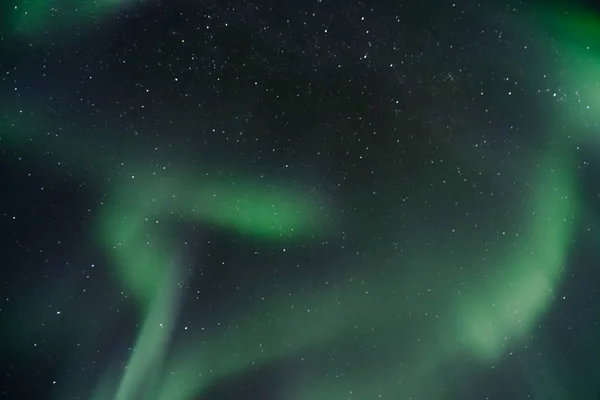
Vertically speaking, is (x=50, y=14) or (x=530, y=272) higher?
(x=50, y=14)

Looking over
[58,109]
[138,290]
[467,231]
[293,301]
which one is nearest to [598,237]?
[467,231]

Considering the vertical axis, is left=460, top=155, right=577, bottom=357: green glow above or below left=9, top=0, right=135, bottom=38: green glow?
below

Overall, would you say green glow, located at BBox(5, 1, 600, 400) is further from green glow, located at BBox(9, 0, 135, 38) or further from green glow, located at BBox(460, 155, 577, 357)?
green glow, located at BBox(9, 0, 135, 38)

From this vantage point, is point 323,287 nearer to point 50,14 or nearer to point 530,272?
point 530,272

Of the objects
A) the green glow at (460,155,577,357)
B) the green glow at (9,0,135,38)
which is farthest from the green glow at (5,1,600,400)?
the green glow at (9,0,135,38)

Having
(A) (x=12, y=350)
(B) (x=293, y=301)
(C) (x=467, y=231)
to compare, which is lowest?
(A) (x=12, y=350)

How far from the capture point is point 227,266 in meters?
0.70

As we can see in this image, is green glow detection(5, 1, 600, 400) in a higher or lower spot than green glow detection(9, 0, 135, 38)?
lower

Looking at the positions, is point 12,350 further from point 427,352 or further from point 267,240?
point 427,352

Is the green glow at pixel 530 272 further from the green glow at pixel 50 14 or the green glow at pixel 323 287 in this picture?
the green glow at pixel 50 14

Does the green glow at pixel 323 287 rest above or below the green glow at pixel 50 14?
below

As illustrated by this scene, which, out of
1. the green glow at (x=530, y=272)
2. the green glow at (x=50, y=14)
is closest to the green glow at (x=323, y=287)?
the green glow at (x=530, y=272)

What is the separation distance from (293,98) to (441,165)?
20 cm

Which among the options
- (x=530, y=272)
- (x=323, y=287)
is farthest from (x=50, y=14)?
(x=530, y=272)
